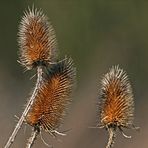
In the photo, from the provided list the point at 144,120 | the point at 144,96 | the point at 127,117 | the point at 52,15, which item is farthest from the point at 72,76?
the point at 52,15

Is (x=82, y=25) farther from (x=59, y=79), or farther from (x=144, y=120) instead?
(x=59, y=79)

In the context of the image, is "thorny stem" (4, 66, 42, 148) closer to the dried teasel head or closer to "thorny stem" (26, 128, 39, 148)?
"thorny stem" (26, 128, 39, 148)

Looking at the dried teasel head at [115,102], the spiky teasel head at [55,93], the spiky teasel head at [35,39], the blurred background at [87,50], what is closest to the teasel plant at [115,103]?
the dried teasel head at [115,102]

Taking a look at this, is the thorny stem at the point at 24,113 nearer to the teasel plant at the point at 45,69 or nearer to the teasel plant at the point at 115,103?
the teasel plant at the point at 45,69

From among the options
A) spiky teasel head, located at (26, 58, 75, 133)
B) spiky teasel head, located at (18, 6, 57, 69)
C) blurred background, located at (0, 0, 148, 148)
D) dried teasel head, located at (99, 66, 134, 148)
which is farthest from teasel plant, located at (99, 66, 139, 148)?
blurred background, located at (0, 0, 148, 148)

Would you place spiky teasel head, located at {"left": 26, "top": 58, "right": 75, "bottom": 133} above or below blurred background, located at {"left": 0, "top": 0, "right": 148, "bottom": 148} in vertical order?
below

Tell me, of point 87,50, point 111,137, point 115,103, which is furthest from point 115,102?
point 87,50

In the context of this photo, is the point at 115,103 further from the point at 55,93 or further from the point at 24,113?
the point at 24,113
